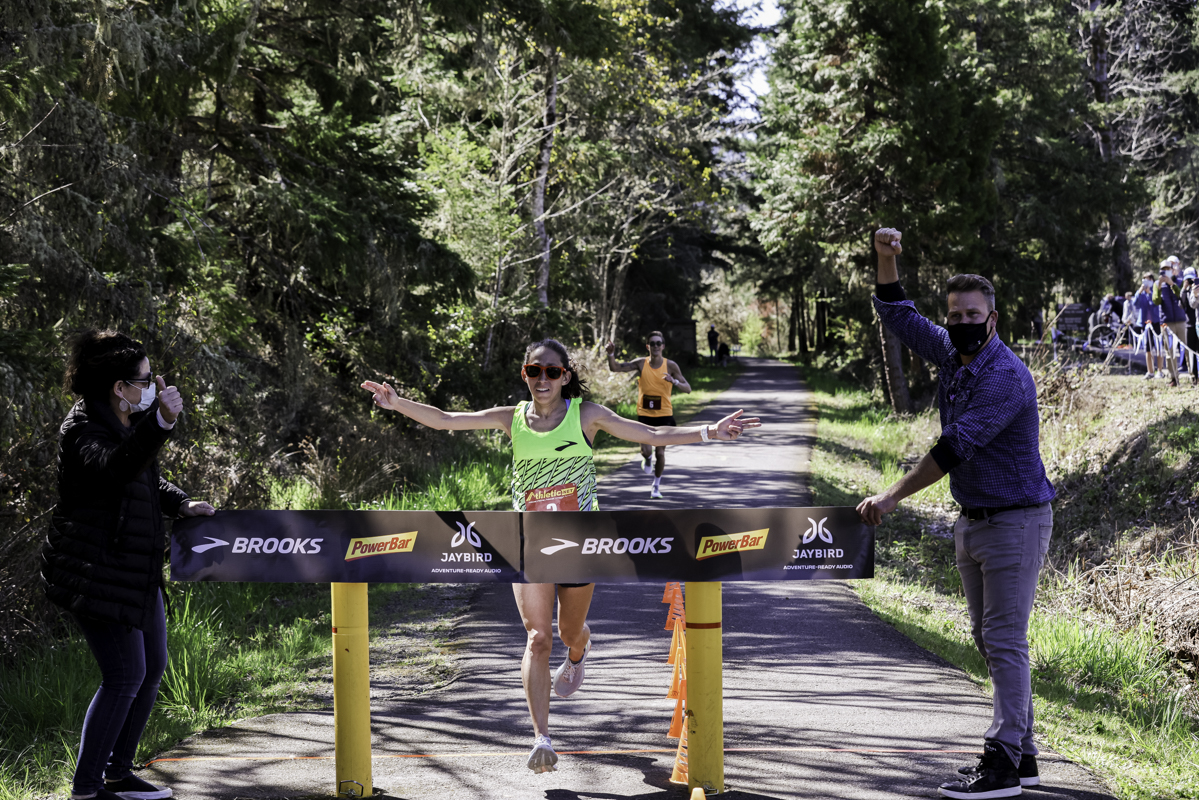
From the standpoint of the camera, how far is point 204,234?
373 inches

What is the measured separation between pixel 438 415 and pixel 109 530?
158 centimetres

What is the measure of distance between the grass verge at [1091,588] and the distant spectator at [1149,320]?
0.63 metres

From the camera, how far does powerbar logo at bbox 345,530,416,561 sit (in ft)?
14.4

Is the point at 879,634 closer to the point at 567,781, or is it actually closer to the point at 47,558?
the point at 567,781

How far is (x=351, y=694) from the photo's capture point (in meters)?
4.37

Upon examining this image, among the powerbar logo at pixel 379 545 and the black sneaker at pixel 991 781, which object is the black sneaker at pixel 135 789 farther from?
the black sneaker at pixel 991 781

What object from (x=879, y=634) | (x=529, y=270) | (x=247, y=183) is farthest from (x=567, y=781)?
(x=529, y=270)

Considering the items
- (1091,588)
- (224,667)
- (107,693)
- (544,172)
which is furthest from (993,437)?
(544,172)

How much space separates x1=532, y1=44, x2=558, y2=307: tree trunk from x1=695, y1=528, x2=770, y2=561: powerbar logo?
15990 mm

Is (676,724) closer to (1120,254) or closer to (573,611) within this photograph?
(573,611)

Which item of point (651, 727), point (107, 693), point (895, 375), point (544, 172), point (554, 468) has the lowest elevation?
point (651, 727)

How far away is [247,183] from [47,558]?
924 centimetres

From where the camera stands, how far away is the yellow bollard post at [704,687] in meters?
4.30

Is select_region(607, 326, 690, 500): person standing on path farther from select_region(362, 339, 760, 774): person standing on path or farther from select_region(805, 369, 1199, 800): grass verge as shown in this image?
select_region(362, 339, 760, 774): person standing on path
